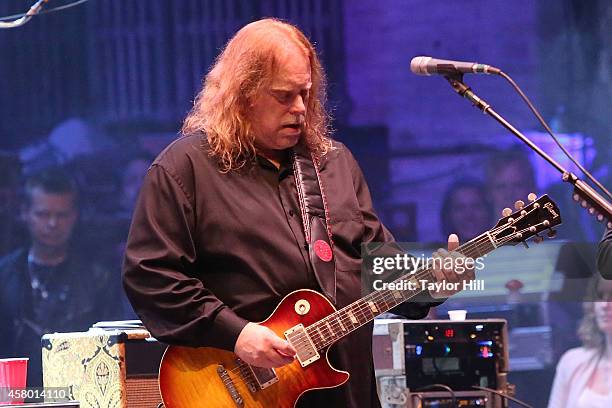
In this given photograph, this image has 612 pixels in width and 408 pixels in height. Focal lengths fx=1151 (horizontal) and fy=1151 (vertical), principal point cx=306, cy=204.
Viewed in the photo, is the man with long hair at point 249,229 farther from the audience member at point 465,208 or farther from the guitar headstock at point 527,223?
the audience member at point 465,208

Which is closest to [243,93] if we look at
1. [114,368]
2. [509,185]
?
[114,368]

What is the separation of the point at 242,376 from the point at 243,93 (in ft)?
3.03

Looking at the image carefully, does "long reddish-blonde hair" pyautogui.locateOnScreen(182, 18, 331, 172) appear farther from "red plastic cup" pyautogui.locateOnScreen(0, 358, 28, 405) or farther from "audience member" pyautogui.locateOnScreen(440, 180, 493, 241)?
"audience member" pyautogui.locateOnScreen(440, 180, 493, 241)

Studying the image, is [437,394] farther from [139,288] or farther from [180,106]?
[180,106]

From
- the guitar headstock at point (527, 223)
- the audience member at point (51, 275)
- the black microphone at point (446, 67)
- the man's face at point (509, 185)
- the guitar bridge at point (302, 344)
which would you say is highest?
the black microphone at point (446, 67)

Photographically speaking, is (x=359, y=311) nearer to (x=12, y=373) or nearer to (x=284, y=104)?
(x=284, y=104)

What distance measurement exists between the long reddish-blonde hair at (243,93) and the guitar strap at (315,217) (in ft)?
0.28

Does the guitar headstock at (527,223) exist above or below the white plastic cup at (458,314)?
above

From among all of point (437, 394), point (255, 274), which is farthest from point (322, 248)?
point (437, 394)

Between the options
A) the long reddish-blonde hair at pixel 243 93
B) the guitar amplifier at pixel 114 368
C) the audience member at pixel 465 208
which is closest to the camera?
the long reddish-blonde hair at pixel 243 93

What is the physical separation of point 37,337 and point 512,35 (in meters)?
3.64

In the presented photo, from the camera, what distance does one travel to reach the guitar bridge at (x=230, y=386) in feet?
11.5

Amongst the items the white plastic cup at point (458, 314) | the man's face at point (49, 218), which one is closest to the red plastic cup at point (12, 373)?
the white plastic cup at point (458, 314)

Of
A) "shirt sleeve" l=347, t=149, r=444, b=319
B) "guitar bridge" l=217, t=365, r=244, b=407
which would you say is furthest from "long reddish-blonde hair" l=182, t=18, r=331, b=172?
"guitar bridge" l=217, t=365, r=244, b=407
